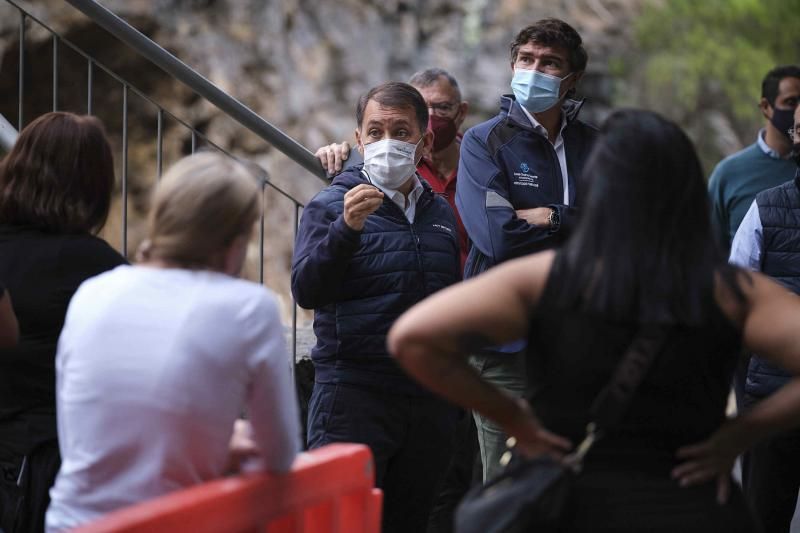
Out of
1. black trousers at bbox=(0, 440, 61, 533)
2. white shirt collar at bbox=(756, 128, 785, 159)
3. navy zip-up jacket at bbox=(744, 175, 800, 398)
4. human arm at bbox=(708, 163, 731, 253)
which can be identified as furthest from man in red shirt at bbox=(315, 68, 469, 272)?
black trousers at bbox=(0, 440, 61, 533)

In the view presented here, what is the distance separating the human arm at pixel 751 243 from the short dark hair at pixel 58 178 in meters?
2.36

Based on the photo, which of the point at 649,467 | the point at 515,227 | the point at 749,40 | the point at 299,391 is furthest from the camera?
the point at 749,40

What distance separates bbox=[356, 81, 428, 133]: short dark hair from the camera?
3.94 m

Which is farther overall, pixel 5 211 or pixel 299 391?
pixel 299 391

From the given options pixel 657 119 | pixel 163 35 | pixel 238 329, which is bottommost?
pixel 238 329

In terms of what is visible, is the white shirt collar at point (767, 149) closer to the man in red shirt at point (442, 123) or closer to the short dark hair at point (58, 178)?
the man in red shirt at point (442, 123)

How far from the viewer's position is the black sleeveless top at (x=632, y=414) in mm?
2201

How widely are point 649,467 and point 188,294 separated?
0.95m

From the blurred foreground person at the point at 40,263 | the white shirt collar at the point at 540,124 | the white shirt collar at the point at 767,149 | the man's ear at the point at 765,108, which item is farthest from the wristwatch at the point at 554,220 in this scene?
the man's ear at the point at 765,108

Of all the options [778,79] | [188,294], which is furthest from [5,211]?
[778,79]

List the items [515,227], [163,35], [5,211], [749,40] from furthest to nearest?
[749,40]
[163,35]
[515,227]
[5,211]

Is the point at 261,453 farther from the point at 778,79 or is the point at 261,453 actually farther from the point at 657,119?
the point at 778,79

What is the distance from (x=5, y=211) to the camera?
3100 mm

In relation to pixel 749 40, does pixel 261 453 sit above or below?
below
